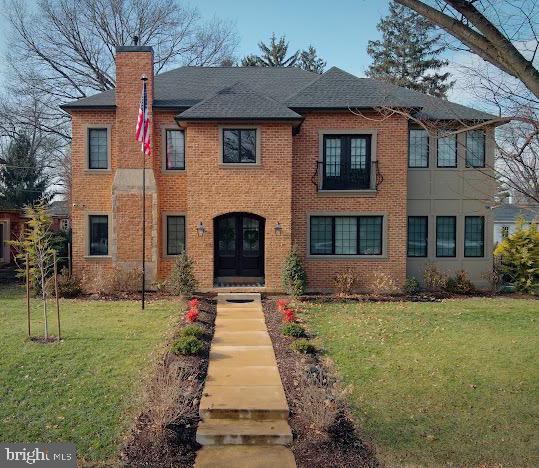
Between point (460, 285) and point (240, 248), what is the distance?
7.40m

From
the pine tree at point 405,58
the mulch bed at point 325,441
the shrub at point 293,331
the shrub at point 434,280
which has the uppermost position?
the pine tree at point 405,58

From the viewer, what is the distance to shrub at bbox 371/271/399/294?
49.6ft

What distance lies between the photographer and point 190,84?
57.3 feet

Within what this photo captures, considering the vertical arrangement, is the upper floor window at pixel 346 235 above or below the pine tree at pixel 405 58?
below

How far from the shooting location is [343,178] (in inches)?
616

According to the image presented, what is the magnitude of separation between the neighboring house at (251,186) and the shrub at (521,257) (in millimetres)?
1902

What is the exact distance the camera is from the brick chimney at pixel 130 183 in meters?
15.4

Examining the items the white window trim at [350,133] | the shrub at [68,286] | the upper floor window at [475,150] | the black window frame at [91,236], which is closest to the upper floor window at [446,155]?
the upper floor window at [475,150]

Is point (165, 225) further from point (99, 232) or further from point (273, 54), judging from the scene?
point (273, 54)

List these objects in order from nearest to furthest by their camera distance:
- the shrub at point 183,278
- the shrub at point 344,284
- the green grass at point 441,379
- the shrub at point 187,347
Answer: the green grass at point 441,379 < the shrub at point 187,347 < the shrub at point 183,278 < the shrub at point 344,284

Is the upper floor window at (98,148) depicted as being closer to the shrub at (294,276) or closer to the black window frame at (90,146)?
the black window frame at (90,146)

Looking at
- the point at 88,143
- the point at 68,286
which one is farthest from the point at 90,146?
the point at 68,286

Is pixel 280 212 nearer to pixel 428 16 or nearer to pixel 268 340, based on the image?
pixel 268 340

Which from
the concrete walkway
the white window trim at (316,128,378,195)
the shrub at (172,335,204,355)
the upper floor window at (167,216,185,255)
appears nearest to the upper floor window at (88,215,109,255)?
the upper floor window at (167,216,185,255)
